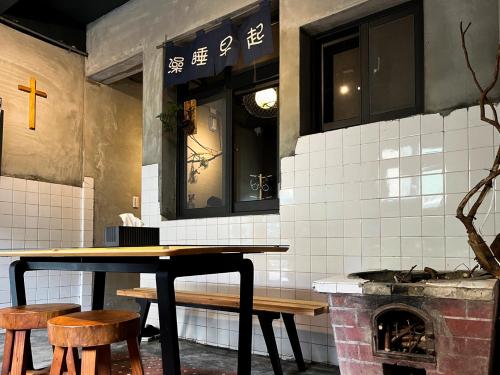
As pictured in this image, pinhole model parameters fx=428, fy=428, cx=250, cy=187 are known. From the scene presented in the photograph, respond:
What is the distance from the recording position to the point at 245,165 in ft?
14.1

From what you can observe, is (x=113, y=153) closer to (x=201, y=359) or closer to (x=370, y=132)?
(x=201, y=359)

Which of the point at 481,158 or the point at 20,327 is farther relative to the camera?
the point at 481,158

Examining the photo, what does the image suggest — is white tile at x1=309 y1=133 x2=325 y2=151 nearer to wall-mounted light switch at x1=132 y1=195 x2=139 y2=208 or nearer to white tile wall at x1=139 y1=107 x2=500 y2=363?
white tile wall at x1=139 y1=107 x2=500 y2=363

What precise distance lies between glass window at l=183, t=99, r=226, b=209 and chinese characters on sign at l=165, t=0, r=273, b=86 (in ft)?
1.56

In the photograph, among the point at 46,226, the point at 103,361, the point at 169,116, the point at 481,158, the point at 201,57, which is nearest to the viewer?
the point at 103,361

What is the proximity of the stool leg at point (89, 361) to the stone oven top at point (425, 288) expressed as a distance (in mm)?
1082

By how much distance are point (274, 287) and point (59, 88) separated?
11.8 ft

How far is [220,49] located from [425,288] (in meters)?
2.94

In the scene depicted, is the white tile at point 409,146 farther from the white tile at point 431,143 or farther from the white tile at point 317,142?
the white tile at point 317,142

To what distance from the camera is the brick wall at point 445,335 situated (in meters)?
1.74

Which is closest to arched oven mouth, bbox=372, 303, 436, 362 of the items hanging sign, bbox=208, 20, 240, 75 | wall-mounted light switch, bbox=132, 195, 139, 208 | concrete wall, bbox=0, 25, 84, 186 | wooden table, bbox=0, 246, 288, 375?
wooden table, bbox=0, 246, 288, 375

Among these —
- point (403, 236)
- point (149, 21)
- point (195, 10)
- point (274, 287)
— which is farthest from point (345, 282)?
point (149, 21)

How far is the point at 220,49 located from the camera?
157 inches

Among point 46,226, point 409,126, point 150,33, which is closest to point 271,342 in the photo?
point 409,126
